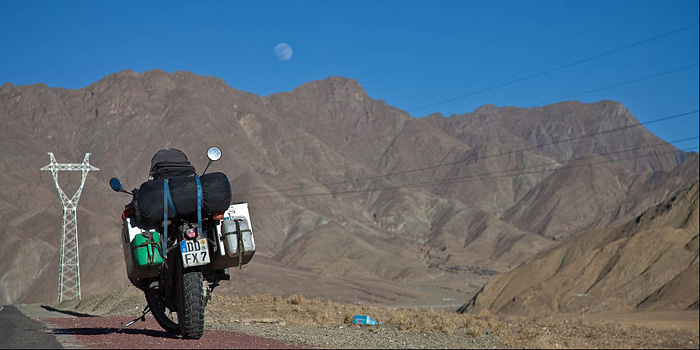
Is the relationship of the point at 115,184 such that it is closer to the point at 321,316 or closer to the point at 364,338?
the point at 364,338

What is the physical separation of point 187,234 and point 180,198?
554mm

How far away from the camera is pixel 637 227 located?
9631 centimetres

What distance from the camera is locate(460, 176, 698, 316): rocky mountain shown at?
6944 cm

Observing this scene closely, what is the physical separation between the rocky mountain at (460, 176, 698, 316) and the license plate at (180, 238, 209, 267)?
58.4 m

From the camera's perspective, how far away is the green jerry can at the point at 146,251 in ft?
37.1

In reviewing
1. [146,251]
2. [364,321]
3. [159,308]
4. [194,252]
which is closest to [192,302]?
[194,252]

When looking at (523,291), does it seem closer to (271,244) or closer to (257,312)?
(257,312)

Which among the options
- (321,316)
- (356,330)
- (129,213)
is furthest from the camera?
(321,316)

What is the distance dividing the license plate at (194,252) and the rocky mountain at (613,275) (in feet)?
192

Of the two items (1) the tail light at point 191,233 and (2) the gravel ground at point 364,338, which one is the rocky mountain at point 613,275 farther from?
(1) the tail light at point 191,233

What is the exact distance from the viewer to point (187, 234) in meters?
11.4

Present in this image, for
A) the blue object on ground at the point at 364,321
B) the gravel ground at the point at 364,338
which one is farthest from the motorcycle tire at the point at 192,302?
the blue object on ground at the point at 364,321

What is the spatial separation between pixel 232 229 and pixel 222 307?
14.1m

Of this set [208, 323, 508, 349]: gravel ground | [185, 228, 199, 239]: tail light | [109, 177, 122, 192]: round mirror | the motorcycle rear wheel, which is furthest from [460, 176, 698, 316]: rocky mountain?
[109, 177, 122, 192]: round mirror
